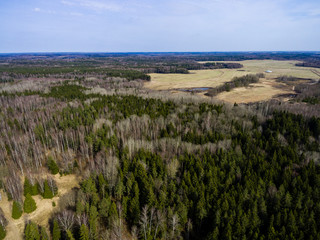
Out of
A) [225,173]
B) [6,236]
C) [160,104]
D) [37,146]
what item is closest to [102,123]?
[37,146]

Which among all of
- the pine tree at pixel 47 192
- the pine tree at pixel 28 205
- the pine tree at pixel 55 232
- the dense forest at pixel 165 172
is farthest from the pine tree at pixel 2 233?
the pine tree at pixel 55 232

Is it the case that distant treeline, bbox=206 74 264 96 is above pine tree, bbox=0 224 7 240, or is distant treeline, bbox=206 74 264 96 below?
above

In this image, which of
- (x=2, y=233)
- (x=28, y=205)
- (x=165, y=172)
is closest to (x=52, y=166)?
(x=28, y=205)

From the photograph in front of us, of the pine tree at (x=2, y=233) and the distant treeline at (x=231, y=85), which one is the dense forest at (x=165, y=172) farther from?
the distant treeline at (x=231, y=85)

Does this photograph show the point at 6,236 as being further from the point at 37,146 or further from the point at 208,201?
the point at 208,201

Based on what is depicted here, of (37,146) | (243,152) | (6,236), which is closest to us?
(6,236)

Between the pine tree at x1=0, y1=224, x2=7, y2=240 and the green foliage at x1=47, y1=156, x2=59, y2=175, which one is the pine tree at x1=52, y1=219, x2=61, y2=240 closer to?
the pine tree at x1=0, y1=224, x2=7, y2=240

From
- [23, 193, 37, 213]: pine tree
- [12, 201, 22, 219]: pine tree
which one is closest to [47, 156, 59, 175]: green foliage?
[23, 193, 37, 213]: pine tree

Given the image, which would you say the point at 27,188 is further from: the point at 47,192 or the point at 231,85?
the point at 231,85
